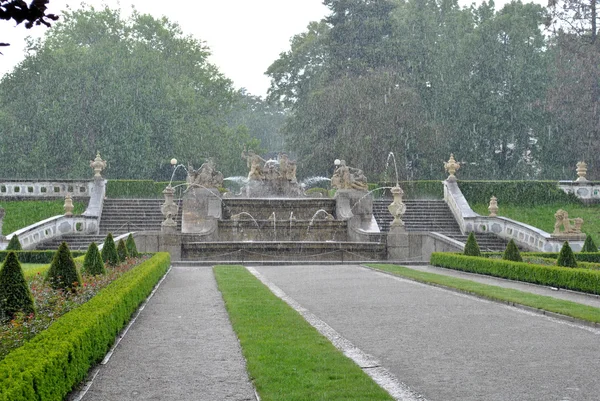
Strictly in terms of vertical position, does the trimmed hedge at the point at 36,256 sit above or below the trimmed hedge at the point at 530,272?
above

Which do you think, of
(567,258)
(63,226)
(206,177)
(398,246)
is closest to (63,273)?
(567,258)

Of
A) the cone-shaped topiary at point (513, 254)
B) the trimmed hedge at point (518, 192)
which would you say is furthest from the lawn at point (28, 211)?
the cone-shaped topiary at point (513, 254)

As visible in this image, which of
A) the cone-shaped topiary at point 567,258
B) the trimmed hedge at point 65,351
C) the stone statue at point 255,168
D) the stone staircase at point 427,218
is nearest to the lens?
the trimmed hedge at point 65,351

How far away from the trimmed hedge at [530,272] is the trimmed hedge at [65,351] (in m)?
10.5

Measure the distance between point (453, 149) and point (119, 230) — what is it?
32.7 metres

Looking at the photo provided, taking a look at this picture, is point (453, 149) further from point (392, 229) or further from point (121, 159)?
point (392, 229)

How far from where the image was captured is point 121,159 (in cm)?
5934

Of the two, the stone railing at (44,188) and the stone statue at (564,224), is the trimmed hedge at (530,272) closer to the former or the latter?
the stone statue at (564,224)

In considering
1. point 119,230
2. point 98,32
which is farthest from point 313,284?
point 98,32

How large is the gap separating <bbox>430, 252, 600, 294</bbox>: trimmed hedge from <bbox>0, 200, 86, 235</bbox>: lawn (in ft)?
68.4

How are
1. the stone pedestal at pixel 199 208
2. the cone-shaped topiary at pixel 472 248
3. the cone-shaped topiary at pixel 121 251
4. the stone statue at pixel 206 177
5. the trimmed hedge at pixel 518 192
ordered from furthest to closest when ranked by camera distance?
the trimmed hedge at pixel 518 192, the stone statue at pixel 206 177, the stone pedestal at pixel 199 208, the cone-shaped topiary at pixel 472 248, the cone-shaped topiary at pixel 121 251

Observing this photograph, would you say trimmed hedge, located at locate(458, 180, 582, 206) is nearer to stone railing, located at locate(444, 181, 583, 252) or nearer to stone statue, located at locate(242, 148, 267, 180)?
stone railing, located at locate(444, 181, 583, 252)

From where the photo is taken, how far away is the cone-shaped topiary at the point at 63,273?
44.7 ft

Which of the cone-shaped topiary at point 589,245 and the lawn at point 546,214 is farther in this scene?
the lawn at point 546,214
